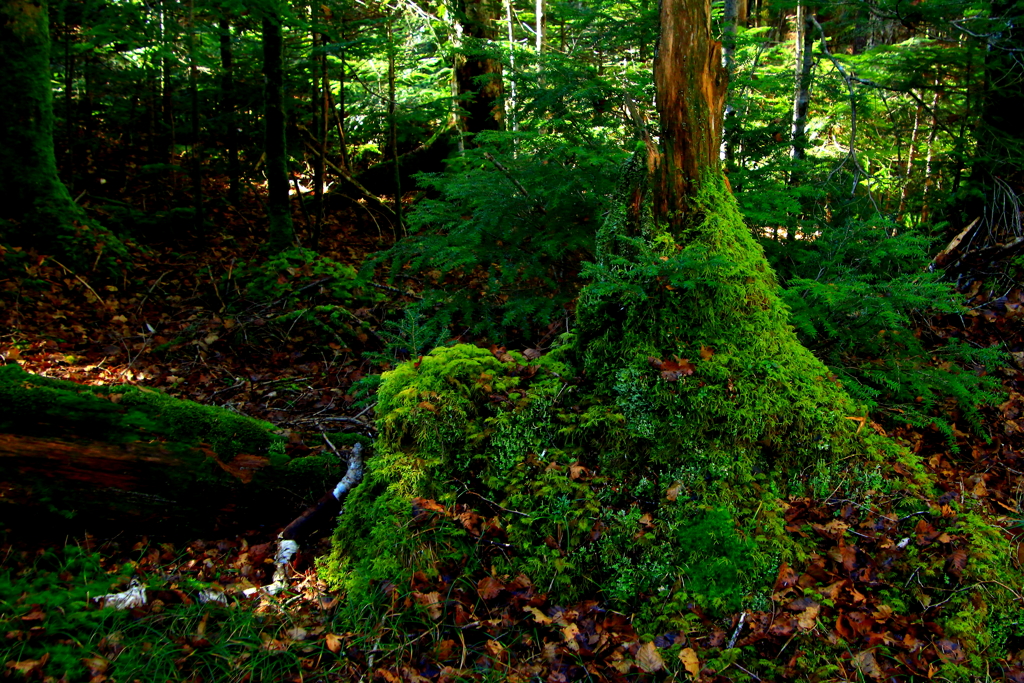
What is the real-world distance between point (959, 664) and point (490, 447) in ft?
7.31

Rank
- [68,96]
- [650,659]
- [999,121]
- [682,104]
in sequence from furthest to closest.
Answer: [68,96]
[999,121]
[682,104]
[650,659]

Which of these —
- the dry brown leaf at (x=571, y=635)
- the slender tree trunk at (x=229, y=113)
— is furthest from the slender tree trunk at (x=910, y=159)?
the slender tree trunk at (x=229, y=113)

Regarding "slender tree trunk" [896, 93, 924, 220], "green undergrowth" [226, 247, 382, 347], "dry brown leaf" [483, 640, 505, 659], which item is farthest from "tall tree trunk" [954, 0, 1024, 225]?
"green undergrowth" [226, 247, 382, 347]

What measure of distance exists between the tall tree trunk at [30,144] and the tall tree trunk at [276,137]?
2462 mm

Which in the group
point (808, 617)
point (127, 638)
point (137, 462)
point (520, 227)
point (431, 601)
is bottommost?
point (127, 638)

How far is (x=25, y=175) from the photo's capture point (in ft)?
26.1

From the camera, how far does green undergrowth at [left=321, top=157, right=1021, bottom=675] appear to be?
9.12 feet

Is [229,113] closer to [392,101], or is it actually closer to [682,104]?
[392,101]

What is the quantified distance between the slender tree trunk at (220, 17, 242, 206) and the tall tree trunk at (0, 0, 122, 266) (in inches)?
112

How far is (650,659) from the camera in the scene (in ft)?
8.08

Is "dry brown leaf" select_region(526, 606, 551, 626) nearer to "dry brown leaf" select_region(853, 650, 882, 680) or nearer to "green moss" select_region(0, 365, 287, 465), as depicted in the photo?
"dry brown leaf" select_region(853, 650, 882, 680)

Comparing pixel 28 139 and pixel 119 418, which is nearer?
pixel 119 418

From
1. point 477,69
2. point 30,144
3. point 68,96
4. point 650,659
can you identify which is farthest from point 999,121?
point 68,96

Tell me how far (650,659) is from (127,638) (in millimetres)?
2325
